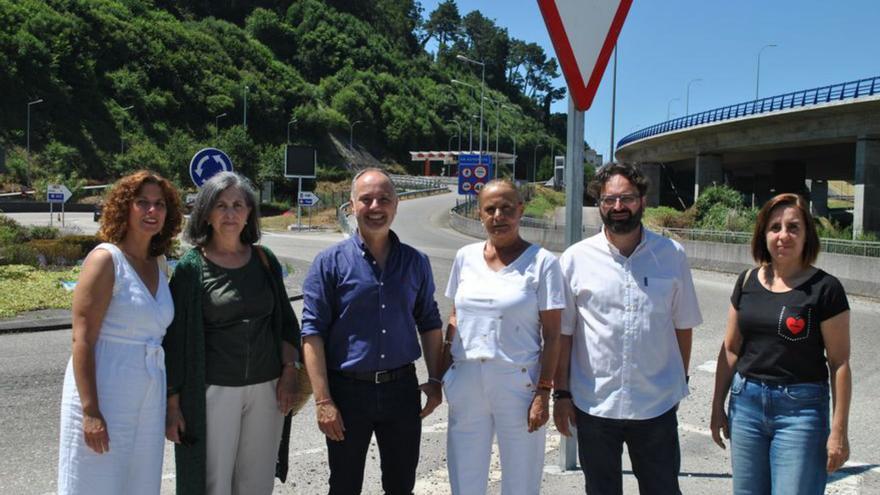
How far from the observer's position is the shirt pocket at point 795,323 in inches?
117

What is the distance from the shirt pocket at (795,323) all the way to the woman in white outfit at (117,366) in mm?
2697

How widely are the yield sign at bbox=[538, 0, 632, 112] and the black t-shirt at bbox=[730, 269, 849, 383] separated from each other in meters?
1.51

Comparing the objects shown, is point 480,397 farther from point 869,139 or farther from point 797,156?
point 797,156

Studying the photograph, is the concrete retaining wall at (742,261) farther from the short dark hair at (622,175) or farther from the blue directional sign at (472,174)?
the short dark hair at (622,175)

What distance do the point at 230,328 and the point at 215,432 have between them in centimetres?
49

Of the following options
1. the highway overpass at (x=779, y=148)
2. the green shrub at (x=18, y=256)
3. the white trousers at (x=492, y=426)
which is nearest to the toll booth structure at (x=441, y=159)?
the highway overpass at (x=779, y=148)

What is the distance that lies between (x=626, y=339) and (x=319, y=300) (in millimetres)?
1403

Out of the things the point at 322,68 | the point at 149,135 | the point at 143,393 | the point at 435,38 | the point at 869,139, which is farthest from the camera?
the point at 435,38

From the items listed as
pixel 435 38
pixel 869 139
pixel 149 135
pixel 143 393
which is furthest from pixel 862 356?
pixel 435 38

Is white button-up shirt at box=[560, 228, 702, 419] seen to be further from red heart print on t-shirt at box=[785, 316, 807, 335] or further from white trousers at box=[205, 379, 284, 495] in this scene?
white trousers at box=[205, 379, 284, 495]

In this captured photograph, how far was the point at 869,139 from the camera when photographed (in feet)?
95.1

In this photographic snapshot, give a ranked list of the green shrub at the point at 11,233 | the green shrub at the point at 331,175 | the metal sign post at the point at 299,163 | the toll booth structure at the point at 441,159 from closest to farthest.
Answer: the green shrub at the point at 11,233 < the metal sign post at the point at 299,163 < the green shrub at the point at 331,175 < the toll booth structure at the point at 441,159

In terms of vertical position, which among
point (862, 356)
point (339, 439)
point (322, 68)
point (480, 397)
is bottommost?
point (862, 356)

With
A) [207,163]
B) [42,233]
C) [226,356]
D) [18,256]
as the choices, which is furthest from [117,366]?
[42,233]
